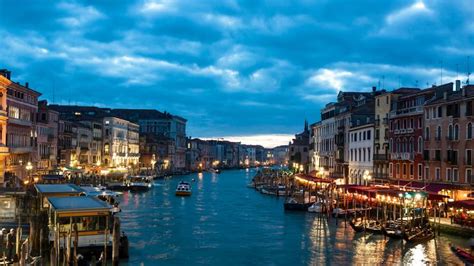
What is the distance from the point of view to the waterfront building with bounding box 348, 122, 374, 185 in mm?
45934

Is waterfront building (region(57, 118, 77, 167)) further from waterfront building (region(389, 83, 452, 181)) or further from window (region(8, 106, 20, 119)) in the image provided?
waterfront building (region(389, 83, 452, 181))

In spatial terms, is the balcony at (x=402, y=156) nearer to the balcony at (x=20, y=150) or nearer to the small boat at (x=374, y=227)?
A: the small boat at (x=374, y=227)

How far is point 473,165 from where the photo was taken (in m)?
31.9

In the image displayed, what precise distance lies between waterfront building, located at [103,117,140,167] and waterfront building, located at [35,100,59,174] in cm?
1976

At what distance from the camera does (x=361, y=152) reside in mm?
48469

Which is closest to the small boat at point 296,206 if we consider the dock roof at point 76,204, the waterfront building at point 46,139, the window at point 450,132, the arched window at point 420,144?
the arched window at point 420,144

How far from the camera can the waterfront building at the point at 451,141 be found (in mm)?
32406

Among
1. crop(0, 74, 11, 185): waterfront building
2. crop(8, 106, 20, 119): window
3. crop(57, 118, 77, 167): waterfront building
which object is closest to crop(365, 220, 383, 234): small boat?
crop(0, 74, 11, 185): waterfront building

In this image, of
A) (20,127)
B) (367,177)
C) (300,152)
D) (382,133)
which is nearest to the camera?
(382,133)

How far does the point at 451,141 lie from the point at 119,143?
5799 cm

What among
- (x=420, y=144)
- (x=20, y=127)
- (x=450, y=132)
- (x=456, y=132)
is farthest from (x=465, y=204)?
(x=20, y=127)

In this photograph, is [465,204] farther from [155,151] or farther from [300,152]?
[155,151]

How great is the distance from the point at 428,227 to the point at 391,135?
45.0ft

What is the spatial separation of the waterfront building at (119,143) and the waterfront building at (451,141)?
51.6 metres
